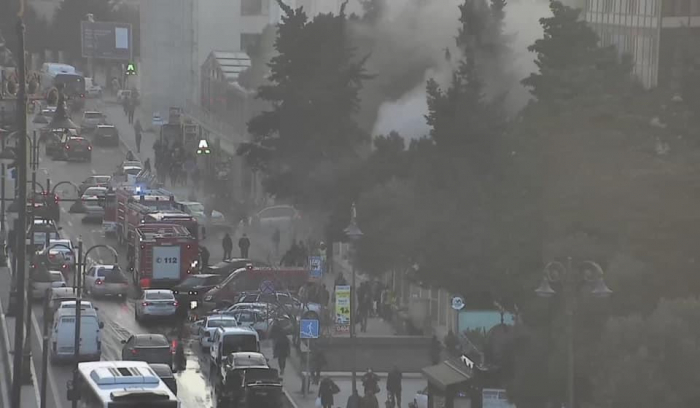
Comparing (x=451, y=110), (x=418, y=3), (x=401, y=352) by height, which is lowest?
(x=401, y=352)

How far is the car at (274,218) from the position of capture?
69188mm

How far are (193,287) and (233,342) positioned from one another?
12.3 metres

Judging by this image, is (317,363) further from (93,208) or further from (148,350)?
(93,208)

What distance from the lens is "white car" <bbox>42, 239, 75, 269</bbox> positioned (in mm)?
57156

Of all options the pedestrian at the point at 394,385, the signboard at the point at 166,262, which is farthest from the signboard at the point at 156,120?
the pedestrian at the point at 394,385

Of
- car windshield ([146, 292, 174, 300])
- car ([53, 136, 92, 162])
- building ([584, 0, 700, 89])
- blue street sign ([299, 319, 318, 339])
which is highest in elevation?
building ([584, 0, 700, 89])

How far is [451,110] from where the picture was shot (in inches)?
2032

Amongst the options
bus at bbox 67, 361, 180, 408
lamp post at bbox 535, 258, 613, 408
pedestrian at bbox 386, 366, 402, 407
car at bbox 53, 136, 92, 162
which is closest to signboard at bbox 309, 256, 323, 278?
pedestrian at bbox 386, 366, 402, 407

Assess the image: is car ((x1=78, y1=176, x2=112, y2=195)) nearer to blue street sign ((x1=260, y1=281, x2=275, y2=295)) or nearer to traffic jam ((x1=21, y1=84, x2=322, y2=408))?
traffic jam ((x1=21, y1=84, x2=322, y2=408))

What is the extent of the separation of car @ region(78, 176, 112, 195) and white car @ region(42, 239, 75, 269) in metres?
15.8

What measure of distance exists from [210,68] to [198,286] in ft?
162

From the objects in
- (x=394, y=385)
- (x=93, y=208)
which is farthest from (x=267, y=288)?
(x=93, y=208)

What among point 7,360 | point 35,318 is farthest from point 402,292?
point 7,360

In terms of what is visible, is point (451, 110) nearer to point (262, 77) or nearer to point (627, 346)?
point (627, 346)
